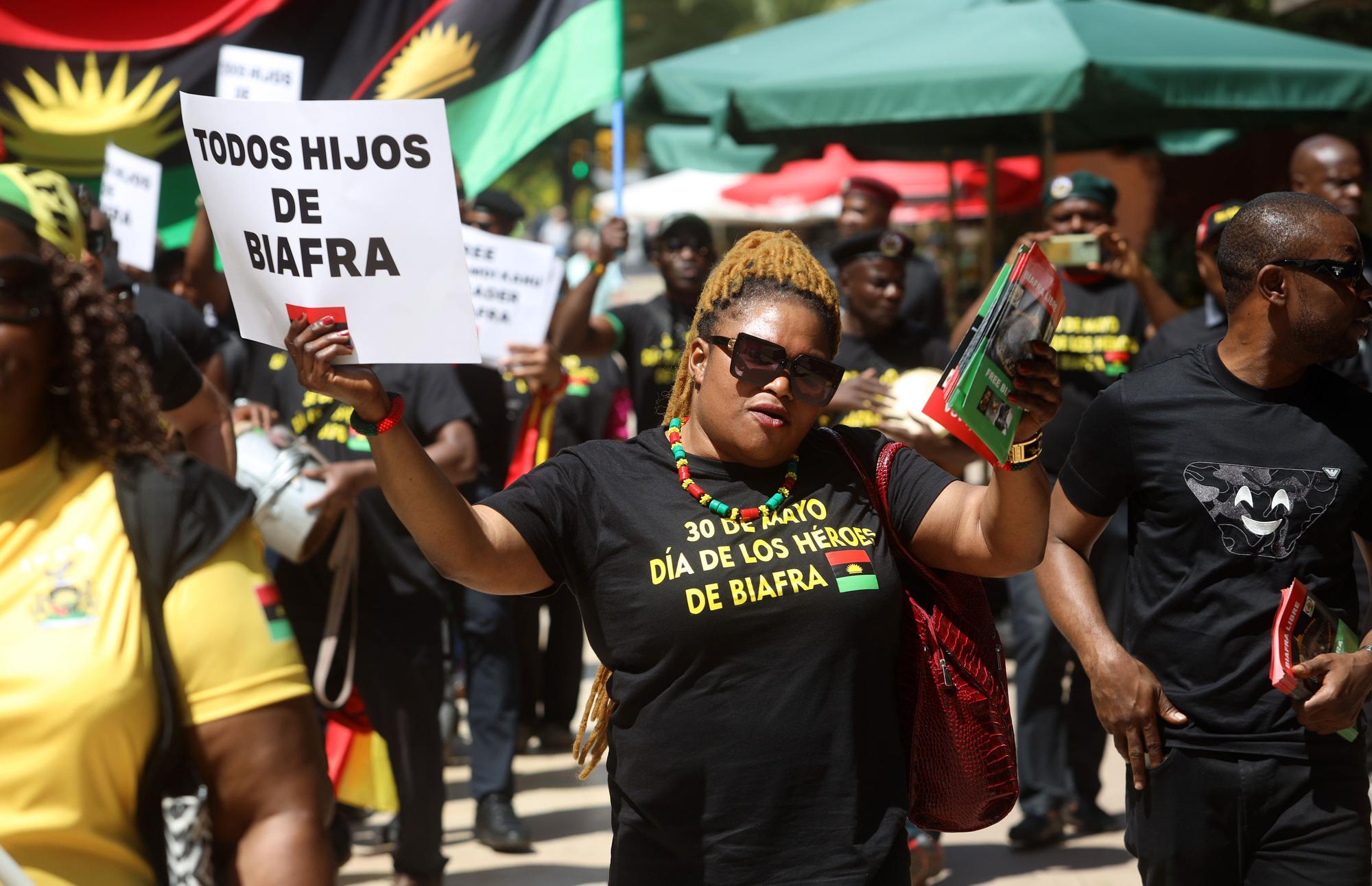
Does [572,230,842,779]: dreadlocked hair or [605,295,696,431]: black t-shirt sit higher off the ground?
[572,230,842,779]: dreadlocked hair

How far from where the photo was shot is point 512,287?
6672 mm

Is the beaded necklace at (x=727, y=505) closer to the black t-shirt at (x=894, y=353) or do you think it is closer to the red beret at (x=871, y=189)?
the black t-shirt at (x=894, y=353)

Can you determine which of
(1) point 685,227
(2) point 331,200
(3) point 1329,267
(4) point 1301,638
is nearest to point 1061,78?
(1) point 685,227

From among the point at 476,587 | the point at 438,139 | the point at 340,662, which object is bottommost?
the point at 340,662

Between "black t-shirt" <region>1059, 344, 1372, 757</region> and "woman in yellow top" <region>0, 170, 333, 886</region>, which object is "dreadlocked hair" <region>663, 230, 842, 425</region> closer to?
"black t-shirt" <region>1059, 344, 1372, 757</region>

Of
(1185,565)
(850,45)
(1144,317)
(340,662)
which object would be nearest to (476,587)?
(1185,565)

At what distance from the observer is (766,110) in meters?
9.02

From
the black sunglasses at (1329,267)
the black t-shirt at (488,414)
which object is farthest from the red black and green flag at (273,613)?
the black t-shirt at (488,414)

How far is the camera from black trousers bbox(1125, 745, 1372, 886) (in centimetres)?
336

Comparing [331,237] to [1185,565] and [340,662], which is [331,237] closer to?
[1185,565]

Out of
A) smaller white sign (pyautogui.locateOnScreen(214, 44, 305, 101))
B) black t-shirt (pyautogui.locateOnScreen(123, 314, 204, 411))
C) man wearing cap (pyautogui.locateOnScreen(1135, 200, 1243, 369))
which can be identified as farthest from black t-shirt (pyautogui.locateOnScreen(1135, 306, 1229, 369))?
smaller white sign (pyautogui.locateOnScreen(214, 44, 305, 101))

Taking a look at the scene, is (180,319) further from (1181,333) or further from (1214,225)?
(1214,225)

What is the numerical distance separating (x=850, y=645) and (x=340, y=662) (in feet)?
10.1

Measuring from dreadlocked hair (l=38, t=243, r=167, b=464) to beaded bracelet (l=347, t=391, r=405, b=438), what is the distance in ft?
1.14
